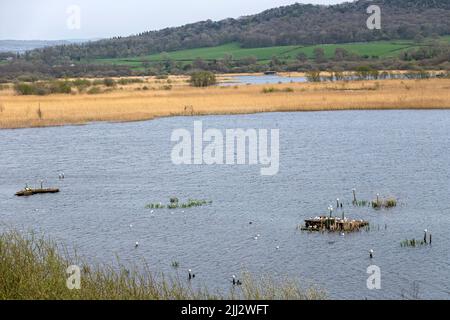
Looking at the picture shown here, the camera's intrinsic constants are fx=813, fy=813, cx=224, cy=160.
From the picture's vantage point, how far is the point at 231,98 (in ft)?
233

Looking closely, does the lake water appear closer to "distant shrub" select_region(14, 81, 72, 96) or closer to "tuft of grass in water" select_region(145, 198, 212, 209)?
"tuft of grass in water" select_region(145, 198, 212, 209)

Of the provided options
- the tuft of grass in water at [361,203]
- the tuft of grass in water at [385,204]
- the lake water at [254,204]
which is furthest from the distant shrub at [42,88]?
the tuft of grass in water at [385,204]

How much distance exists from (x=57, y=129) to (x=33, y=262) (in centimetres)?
4116

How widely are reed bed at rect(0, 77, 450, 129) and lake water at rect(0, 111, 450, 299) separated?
30.6ft

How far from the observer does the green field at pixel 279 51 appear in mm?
138375

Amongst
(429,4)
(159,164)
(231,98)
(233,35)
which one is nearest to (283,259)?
(159,164)

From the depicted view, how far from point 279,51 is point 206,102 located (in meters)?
96.1

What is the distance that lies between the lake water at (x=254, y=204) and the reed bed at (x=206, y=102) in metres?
9.33

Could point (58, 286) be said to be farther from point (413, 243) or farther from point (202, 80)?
point (202, 80)

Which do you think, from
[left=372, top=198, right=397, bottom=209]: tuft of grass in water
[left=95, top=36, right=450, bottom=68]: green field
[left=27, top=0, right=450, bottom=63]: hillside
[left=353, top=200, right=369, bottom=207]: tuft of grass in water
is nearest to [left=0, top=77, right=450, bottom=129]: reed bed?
[left=353, top=200, right=369, bottom=207]: tuft of grass in water

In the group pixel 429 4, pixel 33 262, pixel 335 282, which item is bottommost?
pixel 335 282

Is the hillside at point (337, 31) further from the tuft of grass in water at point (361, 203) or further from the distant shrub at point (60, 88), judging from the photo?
the tuft of grass in water at point (361, 203)

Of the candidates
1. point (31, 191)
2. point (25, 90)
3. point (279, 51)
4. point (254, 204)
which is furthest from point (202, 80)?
point (279, 51)

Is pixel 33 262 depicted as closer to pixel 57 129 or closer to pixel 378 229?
pixel 378 229
